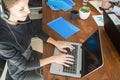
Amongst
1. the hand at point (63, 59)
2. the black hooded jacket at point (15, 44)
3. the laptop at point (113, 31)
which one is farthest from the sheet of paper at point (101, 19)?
the black hooded jacket at point (15, 44)

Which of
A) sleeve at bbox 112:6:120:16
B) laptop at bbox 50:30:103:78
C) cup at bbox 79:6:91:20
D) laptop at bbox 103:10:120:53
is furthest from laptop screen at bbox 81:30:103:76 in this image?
sleeve at bbox 112:6:120:16

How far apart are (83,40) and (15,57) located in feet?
1.72

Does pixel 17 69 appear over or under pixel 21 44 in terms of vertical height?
under

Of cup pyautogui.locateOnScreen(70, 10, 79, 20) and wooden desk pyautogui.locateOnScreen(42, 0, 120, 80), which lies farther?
cup pyautogui.locateOnScreen(70, 10, 79, 20)

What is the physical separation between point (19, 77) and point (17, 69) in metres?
0.08

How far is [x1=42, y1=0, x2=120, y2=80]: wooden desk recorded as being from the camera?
3.71 ft

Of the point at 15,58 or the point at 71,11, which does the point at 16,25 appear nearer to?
the point at 15,58

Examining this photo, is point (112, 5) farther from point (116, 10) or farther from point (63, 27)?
point (63, 27)

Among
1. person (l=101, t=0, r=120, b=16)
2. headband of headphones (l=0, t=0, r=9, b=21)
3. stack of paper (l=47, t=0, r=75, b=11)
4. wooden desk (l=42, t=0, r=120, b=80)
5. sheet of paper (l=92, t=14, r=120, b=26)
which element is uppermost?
headband of headphones (l=0, t=0, r=9, b=21)

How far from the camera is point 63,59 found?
3.89 feet

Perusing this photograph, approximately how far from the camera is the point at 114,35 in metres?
1.28

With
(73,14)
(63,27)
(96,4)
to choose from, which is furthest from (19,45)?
(96,4)

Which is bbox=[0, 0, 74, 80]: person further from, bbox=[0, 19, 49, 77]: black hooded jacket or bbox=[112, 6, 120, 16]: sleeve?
bbox=[112, 6, 120, 16]: sleeve

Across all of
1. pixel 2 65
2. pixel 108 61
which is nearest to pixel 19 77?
pixel 2 65
